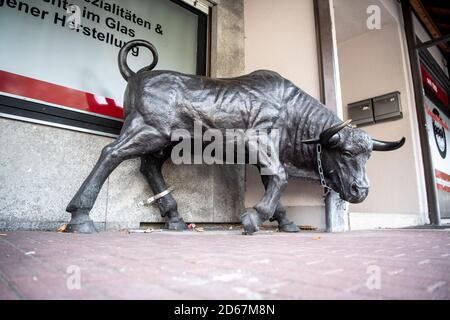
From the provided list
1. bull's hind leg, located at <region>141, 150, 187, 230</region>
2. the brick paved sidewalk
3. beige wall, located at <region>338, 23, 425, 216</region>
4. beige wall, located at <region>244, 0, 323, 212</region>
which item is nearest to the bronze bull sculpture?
bull's hind leg, located at <region>141, 150, 187, 230</region>

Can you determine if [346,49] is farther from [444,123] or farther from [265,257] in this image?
[265,257]

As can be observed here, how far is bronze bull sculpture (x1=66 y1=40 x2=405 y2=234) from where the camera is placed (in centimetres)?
216

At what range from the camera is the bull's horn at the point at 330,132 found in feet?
7.56

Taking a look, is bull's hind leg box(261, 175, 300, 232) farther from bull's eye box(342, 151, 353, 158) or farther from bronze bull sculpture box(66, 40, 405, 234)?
bull's eye box(342, 151, 353, 158)

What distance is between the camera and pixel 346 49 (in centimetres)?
581

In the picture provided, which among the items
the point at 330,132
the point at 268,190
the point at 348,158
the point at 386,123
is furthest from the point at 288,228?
the point at 386,123

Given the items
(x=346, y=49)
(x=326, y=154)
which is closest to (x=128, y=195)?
(x=326, y=154)

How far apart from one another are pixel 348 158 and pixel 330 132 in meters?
0.29

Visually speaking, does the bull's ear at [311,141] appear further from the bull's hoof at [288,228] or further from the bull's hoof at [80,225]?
the bull's hoof at [80,225]

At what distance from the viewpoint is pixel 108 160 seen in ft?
6.97

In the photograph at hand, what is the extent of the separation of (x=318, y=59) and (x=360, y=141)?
1162 mm

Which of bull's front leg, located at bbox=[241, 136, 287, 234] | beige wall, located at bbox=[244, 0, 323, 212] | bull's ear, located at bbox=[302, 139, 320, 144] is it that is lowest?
bull's front leg, located at bbox=[241, 136, 287, 234]

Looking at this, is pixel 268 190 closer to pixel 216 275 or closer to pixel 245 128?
pixel 245 128

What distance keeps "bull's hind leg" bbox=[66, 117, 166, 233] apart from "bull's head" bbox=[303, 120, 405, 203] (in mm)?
1324
